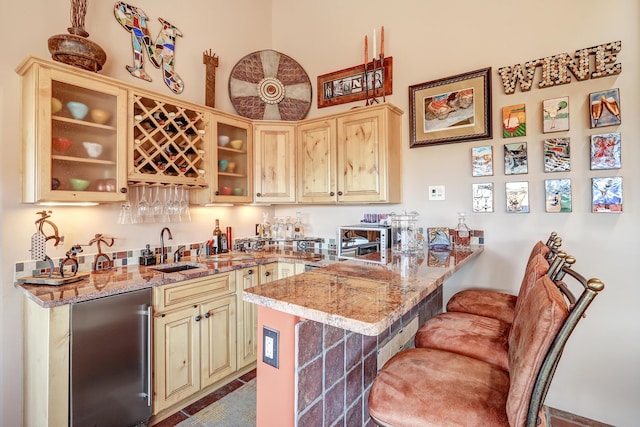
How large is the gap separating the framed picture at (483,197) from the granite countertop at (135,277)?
4.06ft

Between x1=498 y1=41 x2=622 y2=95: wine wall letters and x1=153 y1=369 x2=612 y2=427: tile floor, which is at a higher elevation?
x1=498 y1=41 x2=622 y2=95: wine wall letters

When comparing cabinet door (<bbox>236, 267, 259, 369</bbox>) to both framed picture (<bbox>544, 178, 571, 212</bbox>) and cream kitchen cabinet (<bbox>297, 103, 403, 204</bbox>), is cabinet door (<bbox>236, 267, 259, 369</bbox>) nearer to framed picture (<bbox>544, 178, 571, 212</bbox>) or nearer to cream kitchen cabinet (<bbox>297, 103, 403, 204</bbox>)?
Result: cream kitchen cabinet (<bbox>297, 103, 403, 204</bbox>)

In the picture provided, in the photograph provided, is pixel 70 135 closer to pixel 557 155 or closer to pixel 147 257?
pixel 147 257

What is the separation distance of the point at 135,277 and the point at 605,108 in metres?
3.14

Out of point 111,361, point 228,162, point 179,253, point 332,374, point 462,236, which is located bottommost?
point 111,361

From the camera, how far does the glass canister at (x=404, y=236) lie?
2.17m

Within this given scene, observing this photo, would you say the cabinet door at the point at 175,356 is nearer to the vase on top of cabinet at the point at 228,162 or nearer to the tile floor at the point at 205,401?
the tile floor at the point at 205,401

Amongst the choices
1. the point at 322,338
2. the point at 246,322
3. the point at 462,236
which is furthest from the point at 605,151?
the point at 246,322

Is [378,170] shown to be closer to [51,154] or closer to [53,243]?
[51,154]

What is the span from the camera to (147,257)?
7.53 feet

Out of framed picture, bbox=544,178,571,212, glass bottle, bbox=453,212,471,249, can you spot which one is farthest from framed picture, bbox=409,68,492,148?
glass bottle, bbox=453,212,471,249

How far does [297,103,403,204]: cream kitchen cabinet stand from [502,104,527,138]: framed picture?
796mm

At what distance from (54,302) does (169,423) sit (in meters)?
1.04

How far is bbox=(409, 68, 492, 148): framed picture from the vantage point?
231 cm
